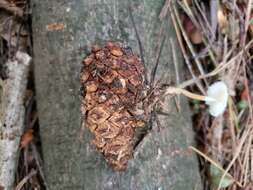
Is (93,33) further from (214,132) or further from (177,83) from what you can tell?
(214,132)

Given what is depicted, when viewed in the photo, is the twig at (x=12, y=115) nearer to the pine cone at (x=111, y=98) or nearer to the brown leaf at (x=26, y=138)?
the brown leaf at (x=26, y=138)

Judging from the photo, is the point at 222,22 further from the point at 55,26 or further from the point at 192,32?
the point at 55,26

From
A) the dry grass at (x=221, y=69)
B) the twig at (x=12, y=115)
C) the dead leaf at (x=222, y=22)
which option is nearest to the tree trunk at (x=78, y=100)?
the twig at (x=12, y=115)

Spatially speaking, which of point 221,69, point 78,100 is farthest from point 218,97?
point 78,100

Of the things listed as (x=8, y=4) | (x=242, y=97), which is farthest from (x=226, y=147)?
(x=8, y=4)

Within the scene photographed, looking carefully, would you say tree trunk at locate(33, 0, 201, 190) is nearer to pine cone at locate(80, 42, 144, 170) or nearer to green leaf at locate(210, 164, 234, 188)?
pine cone at locate(80, 42, 144, 170)
